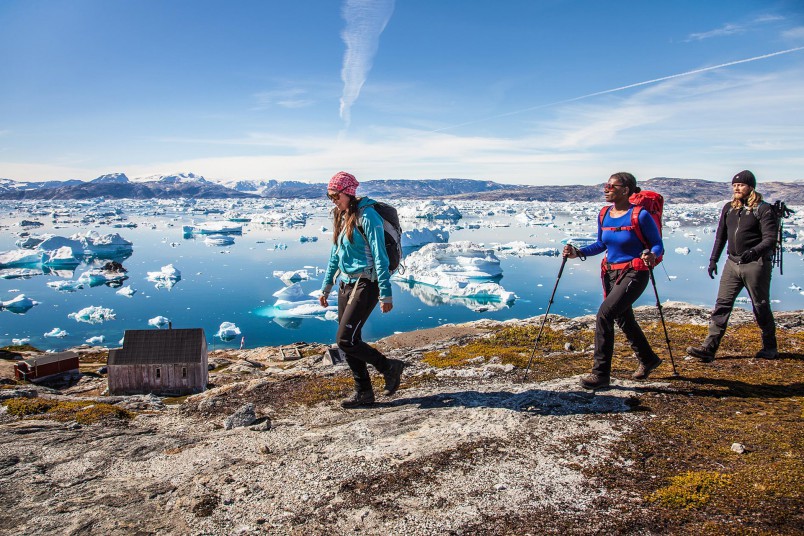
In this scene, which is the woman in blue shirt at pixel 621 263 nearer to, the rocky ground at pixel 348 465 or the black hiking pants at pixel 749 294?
the rocky ground at pixel 348 465

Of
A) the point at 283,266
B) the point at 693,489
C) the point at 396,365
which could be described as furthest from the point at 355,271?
the point at 283,266

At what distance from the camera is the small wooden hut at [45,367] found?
18.3 m

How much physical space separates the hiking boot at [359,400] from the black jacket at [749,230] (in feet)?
14.6

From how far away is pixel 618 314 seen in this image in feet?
16.2

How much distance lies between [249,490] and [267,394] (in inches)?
116

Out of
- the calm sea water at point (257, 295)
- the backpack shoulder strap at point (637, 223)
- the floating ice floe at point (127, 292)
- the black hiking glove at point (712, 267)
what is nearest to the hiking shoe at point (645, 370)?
the backpack shoulder strap at point (637, 223)

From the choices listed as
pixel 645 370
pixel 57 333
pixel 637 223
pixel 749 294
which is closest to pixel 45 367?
pixel 57 333

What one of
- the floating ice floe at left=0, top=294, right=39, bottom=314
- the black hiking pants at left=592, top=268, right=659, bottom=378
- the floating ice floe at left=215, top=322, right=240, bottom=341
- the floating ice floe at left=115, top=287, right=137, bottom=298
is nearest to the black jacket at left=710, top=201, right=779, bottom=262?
the black hiking pants at left=592, top=268, right=659, bottom=378

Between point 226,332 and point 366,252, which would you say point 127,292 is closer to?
point 226,332

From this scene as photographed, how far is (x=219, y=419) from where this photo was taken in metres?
5.35

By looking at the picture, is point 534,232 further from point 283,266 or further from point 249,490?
point 249,490

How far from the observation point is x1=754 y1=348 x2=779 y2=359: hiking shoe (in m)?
6.26

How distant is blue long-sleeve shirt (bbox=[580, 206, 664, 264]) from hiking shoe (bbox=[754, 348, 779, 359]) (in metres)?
2.81

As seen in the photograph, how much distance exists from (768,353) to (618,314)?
118 inches
